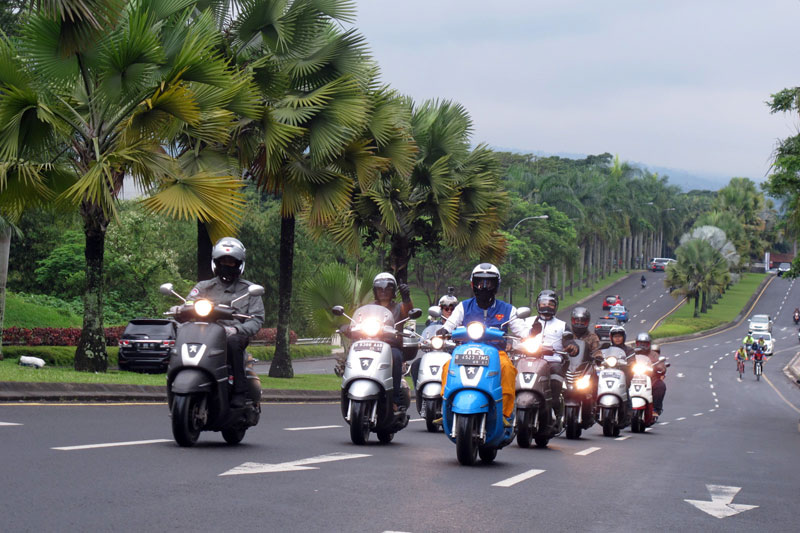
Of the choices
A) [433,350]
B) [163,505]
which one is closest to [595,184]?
[433,350]

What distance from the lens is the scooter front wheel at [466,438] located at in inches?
394

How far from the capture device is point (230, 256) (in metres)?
10.5

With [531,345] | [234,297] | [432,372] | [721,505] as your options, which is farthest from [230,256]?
[721,505]

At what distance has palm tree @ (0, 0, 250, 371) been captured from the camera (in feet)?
58.3

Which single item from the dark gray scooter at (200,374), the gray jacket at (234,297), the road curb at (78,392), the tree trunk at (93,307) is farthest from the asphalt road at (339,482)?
the tree trunk at (93,307)

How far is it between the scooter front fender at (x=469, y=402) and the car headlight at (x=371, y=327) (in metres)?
1.91

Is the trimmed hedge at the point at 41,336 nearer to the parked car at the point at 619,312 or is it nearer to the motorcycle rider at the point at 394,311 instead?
the motorcycle rider at the point at 394,311

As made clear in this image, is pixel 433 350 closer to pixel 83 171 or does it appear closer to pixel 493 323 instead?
pixel 493 323

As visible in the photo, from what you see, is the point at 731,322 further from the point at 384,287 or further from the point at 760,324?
the point at 384,287

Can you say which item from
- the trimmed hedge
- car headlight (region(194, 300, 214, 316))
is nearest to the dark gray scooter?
car headlight (region(194, 300, 214, 316))

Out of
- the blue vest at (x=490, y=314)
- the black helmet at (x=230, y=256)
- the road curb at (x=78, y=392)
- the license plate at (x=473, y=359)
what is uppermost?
the black helmet at (x=230, y=256)

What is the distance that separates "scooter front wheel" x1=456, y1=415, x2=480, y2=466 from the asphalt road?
0.16 metres

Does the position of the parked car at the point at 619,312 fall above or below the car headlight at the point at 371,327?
below

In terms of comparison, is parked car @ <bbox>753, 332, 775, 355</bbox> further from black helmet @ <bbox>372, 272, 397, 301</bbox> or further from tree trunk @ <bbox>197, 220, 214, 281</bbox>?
black helmet @ <bbox>372, 272, 397, 301</bbox>
